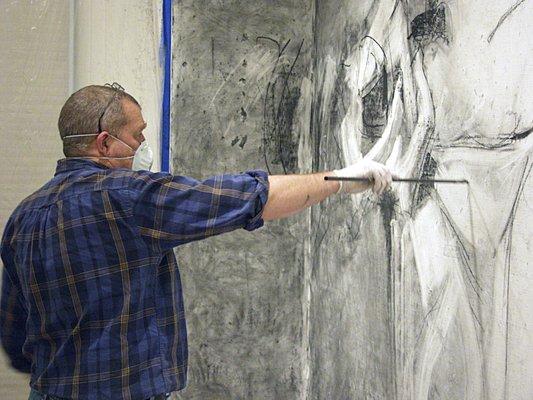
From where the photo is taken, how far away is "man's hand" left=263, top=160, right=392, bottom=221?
4.54ft

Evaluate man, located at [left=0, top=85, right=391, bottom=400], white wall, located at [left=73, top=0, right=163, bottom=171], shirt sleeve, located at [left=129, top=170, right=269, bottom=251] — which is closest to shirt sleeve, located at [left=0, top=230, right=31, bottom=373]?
man, located at [left=0, top=85, right=391, bottom=400]

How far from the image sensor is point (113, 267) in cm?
146

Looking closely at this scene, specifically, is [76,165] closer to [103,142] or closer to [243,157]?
[103,142]

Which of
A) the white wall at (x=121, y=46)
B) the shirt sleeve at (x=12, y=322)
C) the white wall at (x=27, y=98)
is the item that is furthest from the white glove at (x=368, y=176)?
the white wall at (x=27, y=98)

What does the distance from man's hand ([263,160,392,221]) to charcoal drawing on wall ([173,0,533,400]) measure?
0.19 meters

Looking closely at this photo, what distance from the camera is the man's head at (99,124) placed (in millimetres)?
1548

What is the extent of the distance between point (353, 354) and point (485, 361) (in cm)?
76

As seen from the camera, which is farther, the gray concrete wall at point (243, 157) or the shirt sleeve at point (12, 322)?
the gray concrete wall at point (243, 157)

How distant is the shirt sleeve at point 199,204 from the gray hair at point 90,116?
0.84 ft

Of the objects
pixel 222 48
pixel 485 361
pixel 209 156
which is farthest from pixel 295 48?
pixel 485 361

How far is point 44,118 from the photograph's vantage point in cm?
261

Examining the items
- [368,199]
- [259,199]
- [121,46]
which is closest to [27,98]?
[121,46]

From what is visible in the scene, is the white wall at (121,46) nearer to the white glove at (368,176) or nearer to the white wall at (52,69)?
the white wall at (52,69)

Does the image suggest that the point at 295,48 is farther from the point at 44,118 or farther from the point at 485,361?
the point at 485,361
